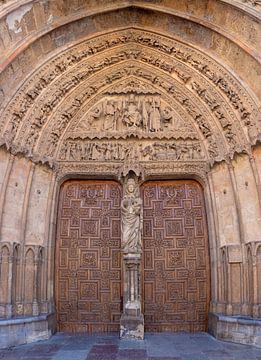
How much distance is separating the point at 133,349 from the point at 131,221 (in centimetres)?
253

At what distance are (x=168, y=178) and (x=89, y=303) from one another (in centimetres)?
329

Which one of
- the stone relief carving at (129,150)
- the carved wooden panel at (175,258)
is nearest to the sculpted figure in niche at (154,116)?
the stone relief carving at (129,150)

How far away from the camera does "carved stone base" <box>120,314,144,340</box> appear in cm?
776

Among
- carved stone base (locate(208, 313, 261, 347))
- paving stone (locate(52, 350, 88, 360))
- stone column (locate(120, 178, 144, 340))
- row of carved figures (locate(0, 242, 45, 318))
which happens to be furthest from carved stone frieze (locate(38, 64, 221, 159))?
paving stone (locate(52, 350, 88, 360))

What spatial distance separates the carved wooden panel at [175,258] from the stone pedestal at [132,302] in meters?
0.63

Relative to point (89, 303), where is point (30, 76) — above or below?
above

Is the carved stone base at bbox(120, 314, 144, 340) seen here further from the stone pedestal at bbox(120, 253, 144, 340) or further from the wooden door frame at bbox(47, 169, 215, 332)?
the wooden door frame at bbox(47, 169, 215, 332)

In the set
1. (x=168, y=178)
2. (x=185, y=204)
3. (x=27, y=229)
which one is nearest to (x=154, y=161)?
(x=168, y=178)

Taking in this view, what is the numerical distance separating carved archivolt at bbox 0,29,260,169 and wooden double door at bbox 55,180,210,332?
927 millimetres

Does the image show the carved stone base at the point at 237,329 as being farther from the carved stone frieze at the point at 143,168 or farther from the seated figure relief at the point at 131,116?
the seated figure relief at the point at 131,116

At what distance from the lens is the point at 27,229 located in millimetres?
8250

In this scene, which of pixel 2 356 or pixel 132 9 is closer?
pixel 2 356

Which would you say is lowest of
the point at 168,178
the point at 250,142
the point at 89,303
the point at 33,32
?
the point at 89,303

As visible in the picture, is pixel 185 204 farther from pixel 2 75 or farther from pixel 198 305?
pixel 2 75
